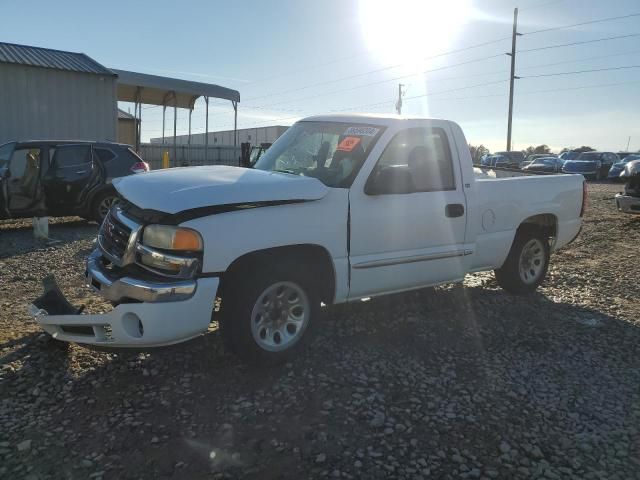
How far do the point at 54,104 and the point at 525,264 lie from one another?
1515cm

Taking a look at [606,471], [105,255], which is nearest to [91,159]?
[105,255]

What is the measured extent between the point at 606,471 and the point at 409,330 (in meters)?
2.14

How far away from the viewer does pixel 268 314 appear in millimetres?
3801

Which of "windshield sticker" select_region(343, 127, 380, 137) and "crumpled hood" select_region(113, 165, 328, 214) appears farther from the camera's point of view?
"windshield sticker" select_region(343, 127, 380, 137)

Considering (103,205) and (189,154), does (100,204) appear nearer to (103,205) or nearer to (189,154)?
(103,205)

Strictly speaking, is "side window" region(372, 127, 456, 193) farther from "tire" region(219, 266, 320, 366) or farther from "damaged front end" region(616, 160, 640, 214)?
"damaged front end" region(616, 160, 640, 214)

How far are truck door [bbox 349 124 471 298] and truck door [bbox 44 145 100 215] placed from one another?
7.43 meters

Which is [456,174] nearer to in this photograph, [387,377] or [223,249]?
[387,377]

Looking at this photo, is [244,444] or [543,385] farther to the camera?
[543,385]

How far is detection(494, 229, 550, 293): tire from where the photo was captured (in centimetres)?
586

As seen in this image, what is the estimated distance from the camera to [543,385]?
3.84m

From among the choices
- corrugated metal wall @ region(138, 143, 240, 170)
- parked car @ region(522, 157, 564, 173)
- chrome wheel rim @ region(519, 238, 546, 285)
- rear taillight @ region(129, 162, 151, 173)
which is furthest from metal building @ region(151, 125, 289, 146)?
chrome wheel rim @ region(519, 238, 546, 285)

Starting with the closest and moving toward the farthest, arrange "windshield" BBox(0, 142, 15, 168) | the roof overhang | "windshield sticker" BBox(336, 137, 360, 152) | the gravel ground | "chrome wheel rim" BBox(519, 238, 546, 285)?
the gravel ground, "windshield sticker" BBox(336, 137, 360, 152), "chrome wheel rim" BBox(519, 238, 546, 285), "windshield" BBox(0, 142, 15, 168), the roof overhang

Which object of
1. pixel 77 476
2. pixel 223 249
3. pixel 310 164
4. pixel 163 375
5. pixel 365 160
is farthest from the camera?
pixel 310 164
